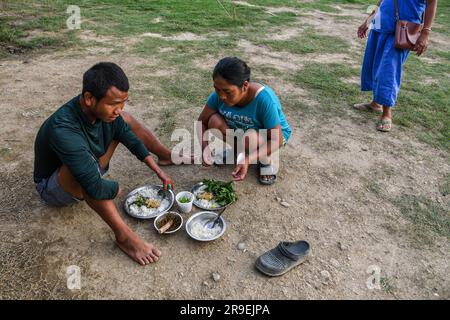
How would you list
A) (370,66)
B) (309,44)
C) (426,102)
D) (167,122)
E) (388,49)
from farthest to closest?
(309,44)
(426,102)
(370,66)
(167,122)
(388,49)

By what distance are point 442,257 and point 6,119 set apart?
4134mm

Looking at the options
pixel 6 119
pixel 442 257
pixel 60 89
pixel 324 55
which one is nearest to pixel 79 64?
pixel 60 89

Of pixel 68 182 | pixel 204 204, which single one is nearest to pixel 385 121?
pixel 204 204

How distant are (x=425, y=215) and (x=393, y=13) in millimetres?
2094

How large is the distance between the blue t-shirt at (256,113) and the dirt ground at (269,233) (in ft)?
1.58

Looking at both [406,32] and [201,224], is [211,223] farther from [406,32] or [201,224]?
[406,32]

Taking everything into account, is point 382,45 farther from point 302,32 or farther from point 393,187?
point 302,32

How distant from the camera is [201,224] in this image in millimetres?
A: 2594

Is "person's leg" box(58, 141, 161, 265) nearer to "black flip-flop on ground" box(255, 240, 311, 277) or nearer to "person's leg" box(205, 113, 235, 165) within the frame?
"black flip-flop on ground" box(255, 240, 311, 277)

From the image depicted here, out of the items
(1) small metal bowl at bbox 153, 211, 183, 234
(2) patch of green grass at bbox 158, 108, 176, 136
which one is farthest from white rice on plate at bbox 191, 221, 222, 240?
(2) patch of green grass at bbox 158, 108, 176, 136

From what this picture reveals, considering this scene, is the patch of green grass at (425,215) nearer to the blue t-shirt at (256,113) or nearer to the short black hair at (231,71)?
the blue t-shirt at (256,113)

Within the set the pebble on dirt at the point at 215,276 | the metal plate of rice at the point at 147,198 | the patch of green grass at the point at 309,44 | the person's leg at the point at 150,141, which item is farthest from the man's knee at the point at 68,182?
the patch of green grass at the point at 309,44

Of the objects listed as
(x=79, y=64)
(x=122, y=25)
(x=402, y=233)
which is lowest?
(x=402, y=233)

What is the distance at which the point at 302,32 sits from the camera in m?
7.12
